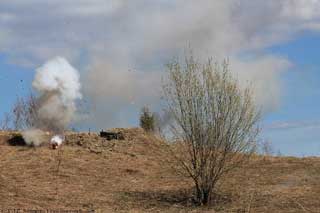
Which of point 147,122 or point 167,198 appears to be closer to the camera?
point 167,198

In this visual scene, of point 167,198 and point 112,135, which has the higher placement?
point 112,135

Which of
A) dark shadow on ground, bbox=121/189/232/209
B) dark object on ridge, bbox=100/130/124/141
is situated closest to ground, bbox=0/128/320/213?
dark shadow on ground, bbox=121/189/232/209

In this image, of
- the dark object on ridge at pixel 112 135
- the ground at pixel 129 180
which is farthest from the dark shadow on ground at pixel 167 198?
the dark object on ridge at pixel 112 135

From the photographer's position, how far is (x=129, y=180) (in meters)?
19.7

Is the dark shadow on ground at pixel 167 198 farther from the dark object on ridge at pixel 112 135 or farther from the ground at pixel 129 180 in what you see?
the dark object on ridge at pixel 112 135

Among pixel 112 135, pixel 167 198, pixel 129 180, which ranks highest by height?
pixel 112 135

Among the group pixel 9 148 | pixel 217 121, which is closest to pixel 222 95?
pixel 217 121

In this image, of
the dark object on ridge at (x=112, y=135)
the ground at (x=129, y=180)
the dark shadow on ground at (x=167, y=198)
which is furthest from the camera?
the dark object on ridge at (x=112, y=135)

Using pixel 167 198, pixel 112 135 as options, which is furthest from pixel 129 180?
pixel 112 135

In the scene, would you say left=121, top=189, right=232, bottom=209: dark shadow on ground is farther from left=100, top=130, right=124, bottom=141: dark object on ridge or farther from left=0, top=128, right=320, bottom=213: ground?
left=100, top=130, right=124, bottom=141: dark object on ridge

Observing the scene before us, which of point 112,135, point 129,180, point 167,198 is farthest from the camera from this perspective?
point 112,135

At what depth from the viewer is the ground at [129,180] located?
1661 cm

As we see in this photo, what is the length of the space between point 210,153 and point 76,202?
3.83m

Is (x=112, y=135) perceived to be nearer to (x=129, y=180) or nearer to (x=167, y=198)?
(x=129, y=180)
